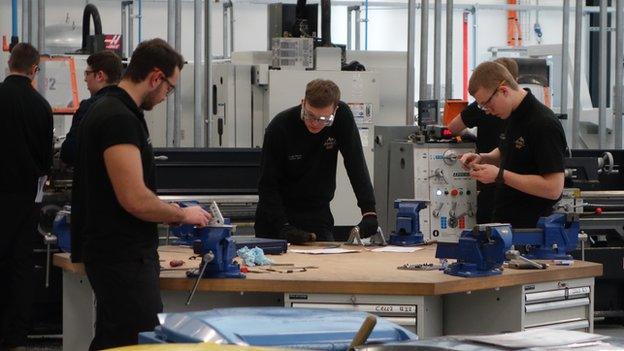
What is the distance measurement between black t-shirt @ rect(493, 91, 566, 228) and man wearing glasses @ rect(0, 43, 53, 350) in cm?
244

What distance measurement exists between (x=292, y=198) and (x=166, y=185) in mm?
1582

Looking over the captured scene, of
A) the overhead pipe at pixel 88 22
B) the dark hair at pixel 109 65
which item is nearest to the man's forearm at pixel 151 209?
the dark hair at pixel 109 65

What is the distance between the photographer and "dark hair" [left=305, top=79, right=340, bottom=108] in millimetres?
4906

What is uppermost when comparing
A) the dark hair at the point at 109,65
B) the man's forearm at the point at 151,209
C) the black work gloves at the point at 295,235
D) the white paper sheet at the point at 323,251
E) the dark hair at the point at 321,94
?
the dark hair at the point at 109,65

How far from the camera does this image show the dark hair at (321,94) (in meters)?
4.91

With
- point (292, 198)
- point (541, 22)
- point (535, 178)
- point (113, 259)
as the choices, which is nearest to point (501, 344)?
point (113, 259)

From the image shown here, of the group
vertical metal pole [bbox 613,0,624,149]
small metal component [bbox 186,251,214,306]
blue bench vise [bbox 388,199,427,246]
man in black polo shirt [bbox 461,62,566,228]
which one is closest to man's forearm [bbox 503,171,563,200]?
man in black polo shirt [bbox 461,62,566,228]

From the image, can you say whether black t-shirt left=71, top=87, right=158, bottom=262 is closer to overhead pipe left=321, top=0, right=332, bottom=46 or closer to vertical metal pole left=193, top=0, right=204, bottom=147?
vertical metal pole left=193, top=0, right=204, bottom=147

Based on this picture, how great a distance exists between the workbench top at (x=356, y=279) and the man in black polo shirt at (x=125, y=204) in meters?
0.32

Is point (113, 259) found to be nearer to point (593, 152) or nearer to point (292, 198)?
point (292, 198)

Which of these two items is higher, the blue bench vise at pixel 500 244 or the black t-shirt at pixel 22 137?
the black t-shirt at pixel 22 137

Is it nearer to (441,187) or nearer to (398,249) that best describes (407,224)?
(398,249)

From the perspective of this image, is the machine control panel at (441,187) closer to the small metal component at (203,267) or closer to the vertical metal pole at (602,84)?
the vertical metal pole at (602,84)

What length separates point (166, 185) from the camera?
659 centimetres
